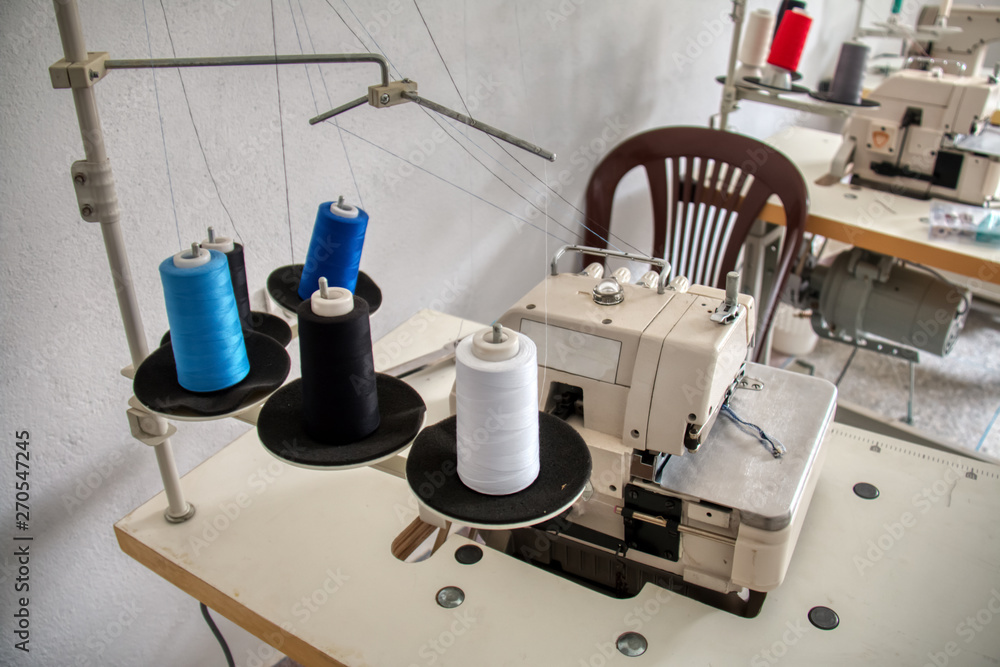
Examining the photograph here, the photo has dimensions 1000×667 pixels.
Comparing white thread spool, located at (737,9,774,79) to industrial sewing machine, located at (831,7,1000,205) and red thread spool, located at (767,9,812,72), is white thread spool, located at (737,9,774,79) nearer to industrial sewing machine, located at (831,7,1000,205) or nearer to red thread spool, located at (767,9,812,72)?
red thread spool, located at (767,9,812,72)

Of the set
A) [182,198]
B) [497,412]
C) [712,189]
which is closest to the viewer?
[497,412]

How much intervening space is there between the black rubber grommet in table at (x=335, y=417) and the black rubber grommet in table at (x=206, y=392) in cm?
3

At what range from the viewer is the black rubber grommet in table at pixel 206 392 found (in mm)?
933

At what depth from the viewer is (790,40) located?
2359mm

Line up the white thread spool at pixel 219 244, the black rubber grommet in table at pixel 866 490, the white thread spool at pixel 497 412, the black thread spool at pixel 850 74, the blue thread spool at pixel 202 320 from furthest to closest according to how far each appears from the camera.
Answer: the black thread spool at pixel 850 74
the black rubber grommet in table at pixel 866 490
the white thread spool at pixel 219 244
the blue thread spool at pixel 202 320
the white thread spool at pixel 497 412

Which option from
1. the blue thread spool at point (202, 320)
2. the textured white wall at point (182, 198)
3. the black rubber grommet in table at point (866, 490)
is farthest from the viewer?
the black rubber grommet in table at point (866, 490)

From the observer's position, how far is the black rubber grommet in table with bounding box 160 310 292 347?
1179mm

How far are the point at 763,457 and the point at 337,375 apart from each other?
71 centimetres

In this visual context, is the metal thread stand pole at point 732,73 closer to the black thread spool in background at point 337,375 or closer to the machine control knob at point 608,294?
the machine control knob at point 608,294

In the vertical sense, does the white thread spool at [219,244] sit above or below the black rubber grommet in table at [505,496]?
above

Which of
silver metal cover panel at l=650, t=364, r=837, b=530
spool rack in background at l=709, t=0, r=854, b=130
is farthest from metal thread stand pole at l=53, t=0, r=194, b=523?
spool rack in background at l=709, t=0, r=854, b=130

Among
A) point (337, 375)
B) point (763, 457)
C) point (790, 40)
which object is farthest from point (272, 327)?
point (790, 40)

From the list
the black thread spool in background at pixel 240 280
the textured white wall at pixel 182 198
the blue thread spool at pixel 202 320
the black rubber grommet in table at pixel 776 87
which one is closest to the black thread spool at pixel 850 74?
the black rubber grommet in table at pixel 776 87

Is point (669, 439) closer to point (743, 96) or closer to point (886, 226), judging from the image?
point (886, 226)
